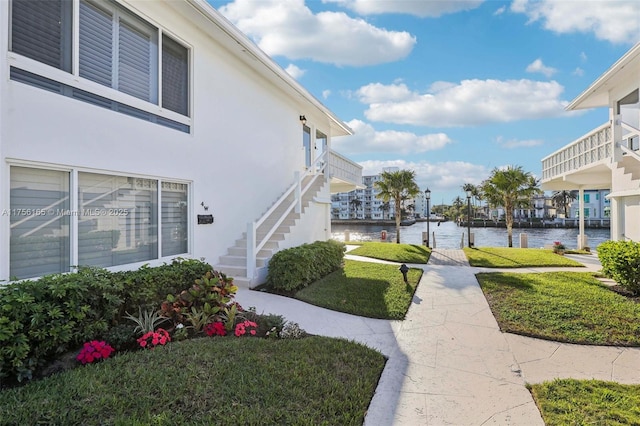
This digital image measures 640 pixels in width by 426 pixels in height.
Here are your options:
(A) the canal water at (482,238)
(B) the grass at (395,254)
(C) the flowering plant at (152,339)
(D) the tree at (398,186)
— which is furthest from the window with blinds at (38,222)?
(D) the tree at (398,186)

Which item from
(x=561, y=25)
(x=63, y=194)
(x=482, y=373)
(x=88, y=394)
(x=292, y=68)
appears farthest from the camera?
(x=292, y=68)

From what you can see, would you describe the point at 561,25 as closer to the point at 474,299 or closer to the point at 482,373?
the point at 474,299

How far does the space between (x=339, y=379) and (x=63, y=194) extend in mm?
4838

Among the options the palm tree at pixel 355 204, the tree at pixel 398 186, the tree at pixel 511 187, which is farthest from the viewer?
the palm tree at pixel 355 204

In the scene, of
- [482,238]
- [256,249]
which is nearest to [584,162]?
[256,249]

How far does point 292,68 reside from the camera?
1170 centimetres

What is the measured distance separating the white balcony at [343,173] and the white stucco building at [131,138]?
430 centimetres

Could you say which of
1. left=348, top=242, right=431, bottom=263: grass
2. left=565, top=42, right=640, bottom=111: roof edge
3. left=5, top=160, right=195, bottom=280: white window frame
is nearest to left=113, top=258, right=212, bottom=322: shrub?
left=5, top=160, right=195, bottom=280: white window frame

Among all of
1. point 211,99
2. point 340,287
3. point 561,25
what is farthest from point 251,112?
point 561,25

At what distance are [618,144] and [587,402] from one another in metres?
10.7

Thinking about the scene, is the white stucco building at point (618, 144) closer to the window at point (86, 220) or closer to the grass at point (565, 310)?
the grass at point (565, 310)

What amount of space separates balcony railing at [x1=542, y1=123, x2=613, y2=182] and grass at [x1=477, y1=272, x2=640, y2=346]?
17.2 feet

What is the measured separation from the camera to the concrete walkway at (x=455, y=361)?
3.06m

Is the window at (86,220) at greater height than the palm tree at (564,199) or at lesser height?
lesser
